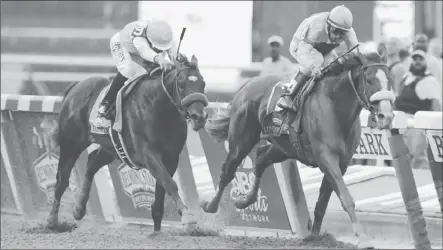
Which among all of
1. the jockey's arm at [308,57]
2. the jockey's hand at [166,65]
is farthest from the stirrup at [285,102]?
the jockey's hand at [166,65]

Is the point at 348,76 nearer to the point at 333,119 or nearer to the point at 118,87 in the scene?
the point at 333,119

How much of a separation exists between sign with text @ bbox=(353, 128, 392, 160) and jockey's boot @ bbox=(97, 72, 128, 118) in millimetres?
1870

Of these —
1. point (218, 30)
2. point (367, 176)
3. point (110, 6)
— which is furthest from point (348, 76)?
point (110, 6)

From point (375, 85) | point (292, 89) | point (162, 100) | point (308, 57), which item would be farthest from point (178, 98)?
point (375, 85)

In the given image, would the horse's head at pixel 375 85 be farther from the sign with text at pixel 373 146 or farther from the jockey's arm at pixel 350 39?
the sign with text at pixel 373 146

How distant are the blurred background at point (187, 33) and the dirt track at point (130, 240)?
3.39 metres

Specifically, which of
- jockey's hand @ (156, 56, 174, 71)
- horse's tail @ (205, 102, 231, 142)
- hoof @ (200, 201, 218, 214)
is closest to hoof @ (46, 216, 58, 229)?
hoof @ (200, 201, 218, 214)

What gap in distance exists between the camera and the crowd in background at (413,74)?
9.85 meters

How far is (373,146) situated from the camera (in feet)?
33.1

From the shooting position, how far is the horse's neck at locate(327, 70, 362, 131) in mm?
9097

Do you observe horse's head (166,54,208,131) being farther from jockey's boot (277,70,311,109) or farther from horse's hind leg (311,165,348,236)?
horse's hind leg (311,165,348,236)

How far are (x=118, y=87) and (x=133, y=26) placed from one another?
0.48m

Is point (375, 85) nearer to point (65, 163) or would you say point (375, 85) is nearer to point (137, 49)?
point (137, 49)

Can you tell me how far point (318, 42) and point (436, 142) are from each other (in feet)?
3.71
